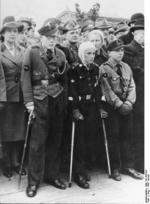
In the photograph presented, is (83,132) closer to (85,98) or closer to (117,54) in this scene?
(85,98)

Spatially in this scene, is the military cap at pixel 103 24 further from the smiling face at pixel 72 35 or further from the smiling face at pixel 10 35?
the smiling face at pixel 10 35

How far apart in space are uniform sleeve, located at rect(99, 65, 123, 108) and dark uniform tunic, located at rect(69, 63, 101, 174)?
0.09 meters

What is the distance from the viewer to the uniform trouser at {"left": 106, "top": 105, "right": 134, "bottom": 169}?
339cm

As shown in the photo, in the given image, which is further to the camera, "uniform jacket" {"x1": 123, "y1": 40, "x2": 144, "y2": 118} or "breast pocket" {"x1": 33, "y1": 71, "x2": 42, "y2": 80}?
"uniform jacket" {"x1": 123, "y1": 40, "x2": 144, "y2": 118}

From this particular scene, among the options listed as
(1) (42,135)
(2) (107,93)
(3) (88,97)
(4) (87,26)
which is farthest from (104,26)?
(1) (42,135)

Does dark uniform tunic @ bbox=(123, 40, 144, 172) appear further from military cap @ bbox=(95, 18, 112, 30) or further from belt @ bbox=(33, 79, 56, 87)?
belt @ bbox=(33, 79, 56, 87)

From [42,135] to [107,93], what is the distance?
0.73 m

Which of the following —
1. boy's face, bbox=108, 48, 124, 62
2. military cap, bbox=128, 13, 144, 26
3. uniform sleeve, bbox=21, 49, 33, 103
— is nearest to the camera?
uniform sleeve, bbox=21, 49, 33, 103

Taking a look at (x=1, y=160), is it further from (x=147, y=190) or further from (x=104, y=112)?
(x=147, y=190)

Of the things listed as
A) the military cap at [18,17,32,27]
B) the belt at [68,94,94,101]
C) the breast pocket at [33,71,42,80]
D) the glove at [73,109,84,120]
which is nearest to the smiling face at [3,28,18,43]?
the military cap at [18,17,32,27]

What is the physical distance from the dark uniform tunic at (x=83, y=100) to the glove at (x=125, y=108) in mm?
221

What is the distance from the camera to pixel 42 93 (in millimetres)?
2928

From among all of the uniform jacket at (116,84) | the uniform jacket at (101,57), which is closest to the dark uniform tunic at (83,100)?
the uniform jacket at (116,84)

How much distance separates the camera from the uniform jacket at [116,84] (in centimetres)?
333
